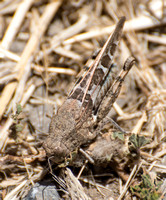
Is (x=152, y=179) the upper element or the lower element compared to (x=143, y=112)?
lower

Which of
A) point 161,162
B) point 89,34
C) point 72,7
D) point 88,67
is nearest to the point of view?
point 161,162

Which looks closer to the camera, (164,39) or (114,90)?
(114,90)

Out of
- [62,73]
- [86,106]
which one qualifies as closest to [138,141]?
[86,106]

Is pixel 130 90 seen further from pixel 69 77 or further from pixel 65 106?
pixel 65 106

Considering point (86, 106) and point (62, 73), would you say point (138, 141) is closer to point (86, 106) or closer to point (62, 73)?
point (86, 106)

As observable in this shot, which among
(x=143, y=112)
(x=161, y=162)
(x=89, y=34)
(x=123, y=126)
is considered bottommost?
(x=161, y=162)

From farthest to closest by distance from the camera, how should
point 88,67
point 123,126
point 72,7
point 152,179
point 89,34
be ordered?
point 72,7, point 89,34, point 123,126, point 88,67, point 152,179

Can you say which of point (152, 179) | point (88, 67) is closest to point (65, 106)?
point (88, 67)
